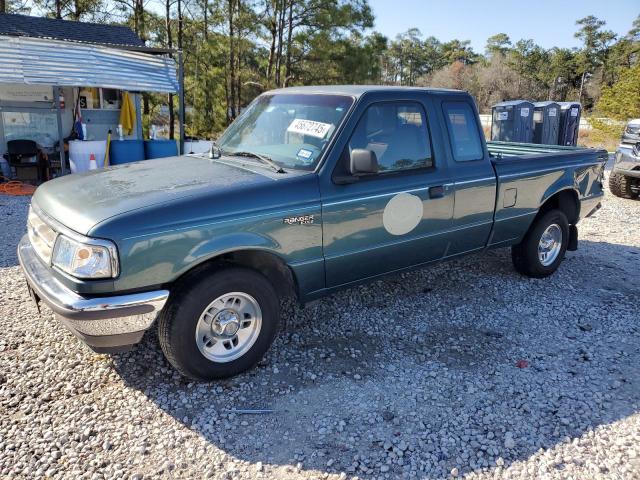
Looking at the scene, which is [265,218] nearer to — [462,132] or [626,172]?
Result: [462,132]

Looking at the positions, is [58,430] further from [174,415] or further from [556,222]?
[556,222]

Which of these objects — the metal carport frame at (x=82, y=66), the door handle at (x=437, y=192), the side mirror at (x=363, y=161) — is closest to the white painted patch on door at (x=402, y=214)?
the door handle at (x=437, y=192)

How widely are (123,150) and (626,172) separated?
10083 millimetres

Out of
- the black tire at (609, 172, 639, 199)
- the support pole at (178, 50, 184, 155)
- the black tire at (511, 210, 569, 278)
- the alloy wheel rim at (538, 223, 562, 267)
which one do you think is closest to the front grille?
the black tire at (511, 210, 569, 278)

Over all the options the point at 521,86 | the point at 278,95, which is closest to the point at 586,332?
the point at 278,95

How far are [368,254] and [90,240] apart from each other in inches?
75.8

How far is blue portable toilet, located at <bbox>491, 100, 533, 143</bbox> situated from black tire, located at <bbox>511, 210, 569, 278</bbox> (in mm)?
9625

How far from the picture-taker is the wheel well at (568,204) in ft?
17.6

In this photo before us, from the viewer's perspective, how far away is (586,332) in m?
4.19

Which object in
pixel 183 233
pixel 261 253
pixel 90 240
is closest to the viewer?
pixel 90 240

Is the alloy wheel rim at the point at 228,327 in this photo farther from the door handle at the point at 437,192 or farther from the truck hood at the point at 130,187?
the door handle at the point at 437,192

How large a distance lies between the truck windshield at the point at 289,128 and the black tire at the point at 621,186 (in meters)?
8.30

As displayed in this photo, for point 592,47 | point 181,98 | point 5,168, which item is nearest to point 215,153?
point 181,98

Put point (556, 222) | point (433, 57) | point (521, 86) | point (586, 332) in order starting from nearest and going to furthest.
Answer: point (586, 332)
point (556, 222)
point (521, 86)
point (433, 57)
